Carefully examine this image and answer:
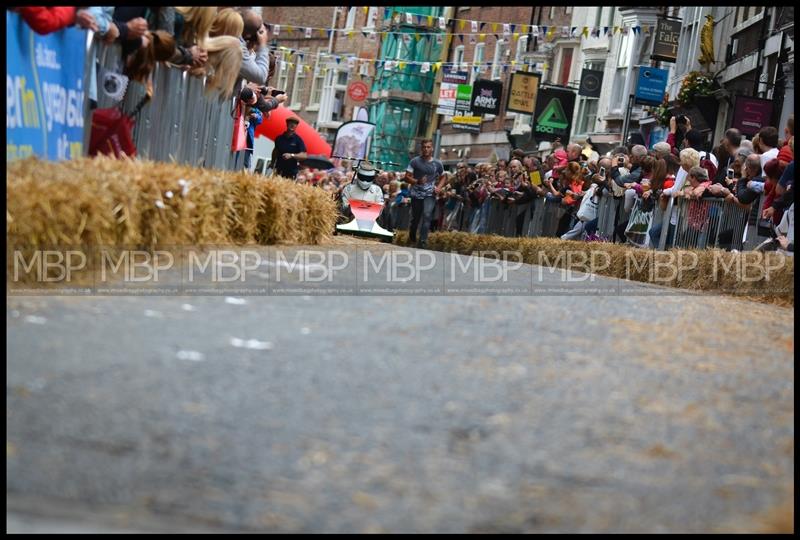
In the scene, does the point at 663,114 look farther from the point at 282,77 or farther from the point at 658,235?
the point at 282,77

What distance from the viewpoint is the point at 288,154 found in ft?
69.7

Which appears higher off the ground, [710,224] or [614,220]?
[710,224]

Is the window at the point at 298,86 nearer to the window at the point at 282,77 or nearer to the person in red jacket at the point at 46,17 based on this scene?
the window at the point at 282,77

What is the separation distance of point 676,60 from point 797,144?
105 feet

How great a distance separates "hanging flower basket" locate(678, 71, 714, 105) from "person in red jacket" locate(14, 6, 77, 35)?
2774cm

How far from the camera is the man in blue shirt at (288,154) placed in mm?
21250

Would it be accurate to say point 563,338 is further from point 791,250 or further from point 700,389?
point 791,250

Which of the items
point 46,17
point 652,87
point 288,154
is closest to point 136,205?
point 46,17

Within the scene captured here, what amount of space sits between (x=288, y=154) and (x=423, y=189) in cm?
445

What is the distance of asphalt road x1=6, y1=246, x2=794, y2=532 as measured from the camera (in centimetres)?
467

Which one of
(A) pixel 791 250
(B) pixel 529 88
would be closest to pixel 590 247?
(A) pixel 791 250

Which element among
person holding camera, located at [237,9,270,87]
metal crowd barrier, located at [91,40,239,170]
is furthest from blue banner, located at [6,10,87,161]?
person holding camera, located at [237,9,270,87]

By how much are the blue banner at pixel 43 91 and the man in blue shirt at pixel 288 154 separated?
10.6 metres

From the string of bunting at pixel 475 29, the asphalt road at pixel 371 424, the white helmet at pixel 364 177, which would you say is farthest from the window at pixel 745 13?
the asphalt road at pixel 371 424
